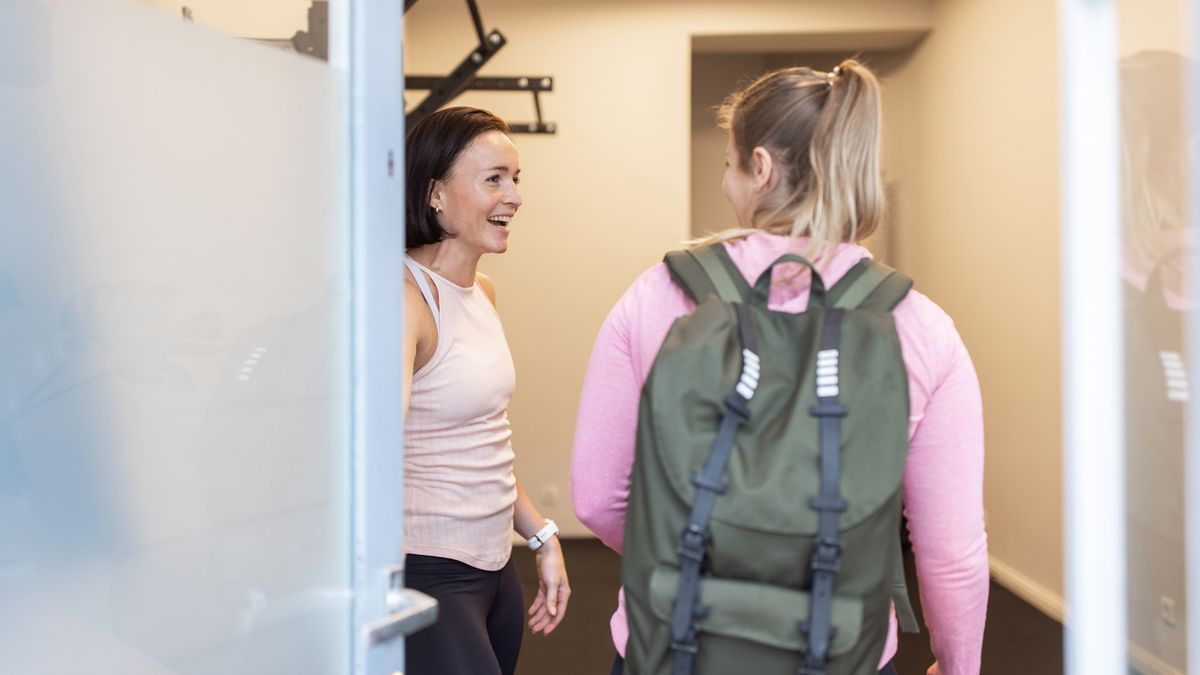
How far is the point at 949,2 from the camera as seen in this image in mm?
4539

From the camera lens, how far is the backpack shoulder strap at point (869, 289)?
102 cm

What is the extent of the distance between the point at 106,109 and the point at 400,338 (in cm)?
33

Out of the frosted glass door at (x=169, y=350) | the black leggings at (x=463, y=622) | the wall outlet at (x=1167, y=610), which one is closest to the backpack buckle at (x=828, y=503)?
the wall outlet at (x=1167, y=610)

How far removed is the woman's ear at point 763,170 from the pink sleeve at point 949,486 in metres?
0.24

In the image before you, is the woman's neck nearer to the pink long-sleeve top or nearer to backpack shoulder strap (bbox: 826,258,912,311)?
the pink long-sleeve top

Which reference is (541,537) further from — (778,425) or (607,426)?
(778,425)

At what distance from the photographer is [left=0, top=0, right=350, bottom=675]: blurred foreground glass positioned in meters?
0.85

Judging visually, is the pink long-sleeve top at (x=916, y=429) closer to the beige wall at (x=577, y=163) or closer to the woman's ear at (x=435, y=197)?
the woman's ear at (x=435, y=197)

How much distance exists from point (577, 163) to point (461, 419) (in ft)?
11.5

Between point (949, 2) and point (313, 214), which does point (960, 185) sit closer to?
point (949, 2)

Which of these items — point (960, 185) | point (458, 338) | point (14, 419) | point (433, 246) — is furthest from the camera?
point (960, 185)

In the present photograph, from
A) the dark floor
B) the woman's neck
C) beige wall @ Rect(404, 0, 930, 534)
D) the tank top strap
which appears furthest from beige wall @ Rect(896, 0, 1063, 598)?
the tank top strap

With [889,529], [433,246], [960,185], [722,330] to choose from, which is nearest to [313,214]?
[722,330]

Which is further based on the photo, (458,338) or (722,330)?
(458,338)
